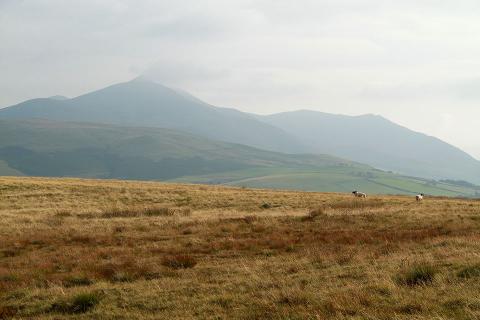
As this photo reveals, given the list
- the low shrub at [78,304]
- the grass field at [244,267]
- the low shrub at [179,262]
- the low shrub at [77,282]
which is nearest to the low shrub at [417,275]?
the grass field at [244,267]

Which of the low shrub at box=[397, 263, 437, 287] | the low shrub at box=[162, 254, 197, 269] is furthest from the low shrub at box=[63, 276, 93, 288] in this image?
the low shrub at box=[397, 263, 437, 287]

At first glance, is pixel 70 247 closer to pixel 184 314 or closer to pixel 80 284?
pixel 80 284

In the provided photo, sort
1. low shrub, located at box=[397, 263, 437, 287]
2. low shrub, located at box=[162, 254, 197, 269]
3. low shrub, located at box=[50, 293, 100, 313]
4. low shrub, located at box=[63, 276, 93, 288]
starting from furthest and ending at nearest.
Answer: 1. low shrub, located at box=[162, 254, 197, 269]
2. low shrub, located at box=[63, 276, 93, 288]
3. low shrub, located at box=[397, 263, 437, 287]
4. low shrub, located at box=[50, 293, 100, 313]

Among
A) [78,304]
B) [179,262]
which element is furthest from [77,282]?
[179,262]

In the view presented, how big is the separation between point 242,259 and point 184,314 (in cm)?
740

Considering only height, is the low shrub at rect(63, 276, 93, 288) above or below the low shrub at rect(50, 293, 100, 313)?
below

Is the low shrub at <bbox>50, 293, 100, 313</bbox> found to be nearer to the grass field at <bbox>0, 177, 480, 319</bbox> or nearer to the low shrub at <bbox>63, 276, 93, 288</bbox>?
the grass field at <bbox>0, 177, 480, 319</bbox>

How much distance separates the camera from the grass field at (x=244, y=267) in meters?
11.6

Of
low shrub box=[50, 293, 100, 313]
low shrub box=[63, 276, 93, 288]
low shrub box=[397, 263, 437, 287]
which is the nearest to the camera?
low shrub box=[50, 293, 100, 313]

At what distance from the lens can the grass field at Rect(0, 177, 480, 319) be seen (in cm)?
1161

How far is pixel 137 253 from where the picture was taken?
21562 mm

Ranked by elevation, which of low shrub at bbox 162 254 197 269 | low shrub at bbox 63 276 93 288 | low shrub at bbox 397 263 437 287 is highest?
low shrub at bbox 397 263 437 287

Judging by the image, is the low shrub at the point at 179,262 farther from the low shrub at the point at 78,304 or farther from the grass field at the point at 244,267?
the low shrub at the point at 78,304

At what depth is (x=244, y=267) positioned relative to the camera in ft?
54.7
